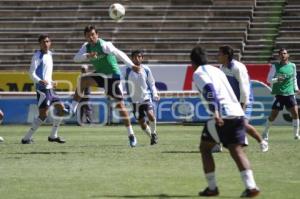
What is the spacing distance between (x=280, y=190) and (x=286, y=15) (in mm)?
28300

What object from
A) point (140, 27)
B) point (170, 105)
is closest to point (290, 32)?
point (140, 27)

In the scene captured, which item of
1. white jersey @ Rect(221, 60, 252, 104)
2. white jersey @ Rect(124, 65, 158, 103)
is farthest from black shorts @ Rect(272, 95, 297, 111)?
white jersey @ Rect(221, 60, 252, 104)

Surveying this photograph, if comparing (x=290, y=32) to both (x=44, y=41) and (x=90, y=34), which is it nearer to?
(x=44, y=41)

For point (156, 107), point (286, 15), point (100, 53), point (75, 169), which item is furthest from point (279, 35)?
point (75, 169)

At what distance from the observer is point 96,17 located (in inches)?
1582

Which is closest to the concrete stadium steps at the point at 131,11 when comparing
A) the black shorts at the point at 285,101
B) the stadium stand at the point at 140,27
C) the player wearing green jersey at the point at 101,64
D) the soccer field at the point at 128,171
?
the stadium stand at the point at 140,27

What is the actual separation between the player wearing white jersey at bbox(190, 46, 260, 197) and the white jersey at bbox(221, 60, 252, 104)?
474 centimetres

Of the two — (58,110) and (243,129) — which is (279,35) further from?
(243,129)

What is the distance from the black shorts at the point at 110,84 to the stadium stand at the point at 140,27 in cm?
1855

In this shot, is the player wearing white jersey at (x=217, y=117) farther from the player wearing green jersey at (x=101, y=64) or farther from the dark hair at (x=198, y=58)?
the player wearing green jersey at (x=101, y=64)

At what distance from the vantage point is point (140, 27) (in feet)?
→ 130

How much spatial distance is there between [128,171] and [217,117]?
10.8ft

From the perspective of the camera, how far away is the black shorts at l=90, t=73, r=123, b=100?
1792cm

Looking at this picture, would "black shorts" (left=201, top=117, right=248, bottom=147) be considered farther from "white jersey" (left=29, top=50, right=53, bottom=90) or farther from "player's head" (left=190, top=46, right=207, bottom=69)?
"white jersey" (left=29, top=50, right=53, bottom=90)
